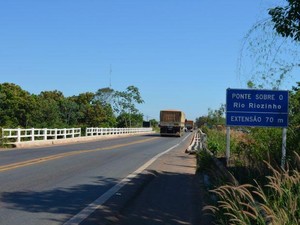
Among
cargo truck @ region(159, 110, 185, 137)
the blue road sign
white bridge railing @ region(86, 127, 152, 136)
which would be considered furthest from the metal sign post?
cargo truck @ region(159, 110, 185, 137)

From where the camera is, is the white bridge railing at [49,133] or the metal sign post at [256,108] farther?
the white bridge railing at [49,133]

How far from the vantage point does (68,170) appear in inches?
619

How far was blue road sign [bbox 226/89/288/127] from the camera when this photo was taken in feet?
37.9

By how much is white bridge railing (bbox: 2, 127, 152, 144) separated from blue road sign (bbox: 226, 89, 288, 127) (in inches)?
765

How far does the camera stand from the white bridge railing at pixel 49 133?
29953mm

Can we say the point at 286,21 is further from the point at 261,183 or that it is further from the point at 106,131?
the point at 106,131

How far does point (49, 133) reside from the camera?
40469 millimetres

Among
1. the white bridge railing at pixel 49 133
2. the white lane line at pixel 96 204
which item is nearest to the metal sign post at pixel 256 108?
the white lane line at pixel 96 204

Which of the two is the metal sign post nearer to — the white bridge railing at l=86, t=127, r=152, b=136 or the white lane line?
the white lane line

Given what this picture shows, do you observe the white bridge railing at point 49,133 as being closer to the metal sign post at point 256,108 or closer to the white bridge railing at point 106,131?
the white bridge railing at point 106,131

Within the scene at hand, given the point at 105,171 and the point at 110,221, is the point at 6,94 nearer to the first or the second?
the point at 105,171

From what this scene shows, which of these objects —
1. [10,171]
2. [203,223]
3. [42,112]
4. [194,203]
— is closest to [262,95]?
[194,203]

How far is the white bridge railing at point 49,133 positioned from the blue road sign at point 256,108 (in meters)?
19.4

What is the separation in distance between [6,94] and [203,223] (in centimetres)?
7172
